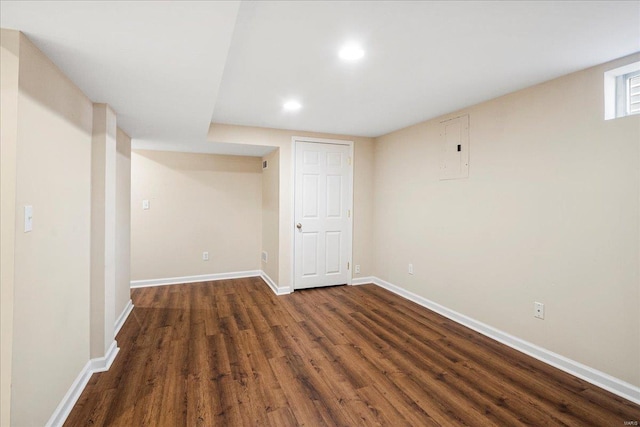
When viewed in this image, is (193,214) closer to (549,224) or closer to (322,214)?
(322,214)

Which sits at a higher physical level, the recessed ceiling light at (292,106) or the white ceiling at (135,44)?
the recessed ceiling light at (292,106)

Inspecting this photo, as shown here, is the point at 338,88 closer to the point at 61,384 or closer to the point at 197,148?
the point at 197,148

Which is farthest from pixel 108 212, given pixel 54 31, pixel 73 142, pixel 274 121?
pixel 274 121

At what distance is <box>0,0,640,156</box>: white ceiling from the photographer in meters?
1.31

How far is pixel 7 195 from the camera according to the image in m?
1.28

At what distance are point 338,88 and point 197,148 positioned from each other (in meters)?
2.55

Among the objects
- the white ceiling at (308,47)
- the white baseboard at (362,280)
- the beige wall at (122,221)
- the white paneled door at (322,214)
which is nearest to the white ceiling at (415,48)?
the white ceiling at (308,47)

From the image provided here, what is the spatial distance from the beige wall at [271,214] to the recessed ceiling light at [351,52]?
7.32 feet

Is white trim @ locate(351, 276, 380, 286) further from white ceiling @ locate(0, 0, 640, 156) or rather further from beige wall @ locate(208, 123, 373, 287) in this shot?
white ceiling @ locate(0, 0, 640, 156)

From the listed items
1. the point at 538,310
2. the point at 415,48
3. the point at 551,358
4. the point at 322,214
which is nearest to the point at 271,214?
the point at 322,214

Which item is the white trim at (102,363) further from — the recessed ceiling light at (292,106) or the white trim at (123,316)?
the recessed ceiling light at (292,106)

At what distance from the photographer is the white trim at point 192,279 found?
437cm

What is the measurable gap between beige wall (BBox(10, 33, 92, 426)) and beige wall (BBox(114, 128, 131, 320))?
2.84 feet

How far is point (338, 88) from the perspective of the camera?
8.42 ft
